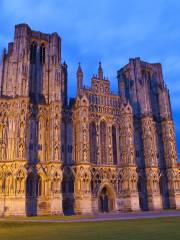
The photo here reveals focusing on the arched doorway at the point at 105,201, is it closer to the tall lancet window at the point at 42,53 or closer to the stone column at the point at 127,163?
the stone column at the point at 127,163

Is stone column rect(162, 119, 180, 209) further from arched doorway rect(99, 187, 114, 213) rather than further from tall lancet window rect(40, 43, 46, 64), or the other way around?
tall lancet window rect(40, 43, 46, 64)

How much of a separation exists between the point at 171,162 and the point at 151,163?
19.2 feet

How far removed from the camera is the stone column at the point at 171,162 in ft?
187

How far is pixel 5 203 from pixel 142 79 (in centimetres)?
4256

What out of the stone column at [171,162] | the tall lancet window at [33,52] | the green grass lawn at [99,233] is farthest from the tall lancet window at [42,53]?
the green grass lawn at [99,233]

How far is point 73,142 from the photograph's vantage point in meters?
51.8

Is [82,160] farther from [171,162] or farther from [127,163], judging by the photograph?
[171,162]

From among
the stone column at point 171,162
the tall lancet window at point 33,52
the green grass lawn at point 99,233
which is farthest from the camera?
the stone column at point 171,162

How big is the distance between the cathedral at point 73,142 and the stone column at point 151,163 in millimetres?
201

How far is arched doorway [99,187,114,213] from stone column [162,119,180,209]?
1454 centimetres

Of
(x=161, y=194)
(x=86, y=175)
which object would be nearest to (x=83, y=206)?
(x=86, y=175)

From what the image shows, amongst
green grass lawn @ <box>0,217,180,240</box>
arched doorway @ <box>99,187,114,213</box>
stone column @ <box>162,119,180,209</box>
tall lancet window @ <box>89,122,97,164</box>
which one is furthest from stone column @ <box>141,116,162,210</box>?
green grass lawn @ <box>0,217,180,240</box>

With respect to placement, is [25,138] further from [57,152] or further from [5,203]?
[5,203]

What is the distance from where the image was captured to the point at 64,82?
56781 mm
